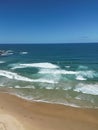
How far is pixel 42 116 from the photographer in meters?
14.4

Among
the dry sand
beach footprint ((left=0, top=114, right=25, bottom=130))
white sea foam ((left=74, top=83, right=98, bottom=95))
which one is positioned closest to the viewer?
beach footprint ((left=0, top=114, right=25, bottom=130))

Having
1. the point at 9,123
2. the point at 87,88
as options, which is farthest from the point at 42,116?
the point at 87,88

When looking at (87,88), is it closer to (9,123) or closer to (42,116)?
(42,116)

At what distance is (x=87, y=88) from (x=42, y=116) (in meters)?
8.32

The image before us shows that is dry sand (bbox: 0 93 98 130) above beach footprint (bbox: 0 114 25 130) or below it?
below

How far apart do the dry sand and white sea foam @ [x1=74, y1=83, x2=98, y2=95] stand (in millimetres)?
4496

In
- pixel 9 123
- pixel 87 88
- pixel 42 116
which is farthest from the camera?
pixel 87 88

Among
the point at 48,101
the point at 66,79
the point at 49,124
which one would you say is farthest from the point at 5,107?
the point at 66,79

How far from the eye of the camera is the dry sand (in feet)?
41.1

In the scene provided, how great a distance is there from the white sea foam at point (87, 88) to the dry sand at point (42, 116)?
4.50 m

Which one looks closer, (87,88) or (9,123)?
(9,123)

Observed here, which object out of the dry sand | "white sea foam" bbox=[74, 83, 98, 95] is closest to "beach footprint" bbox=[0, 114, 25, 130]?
the dry sand

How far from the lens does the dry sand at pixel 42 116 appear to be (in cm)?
1253

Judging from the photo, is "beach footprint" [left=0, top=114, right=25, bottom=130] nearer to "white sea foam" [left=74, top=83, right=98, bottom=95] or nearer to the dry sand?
the dry sand
